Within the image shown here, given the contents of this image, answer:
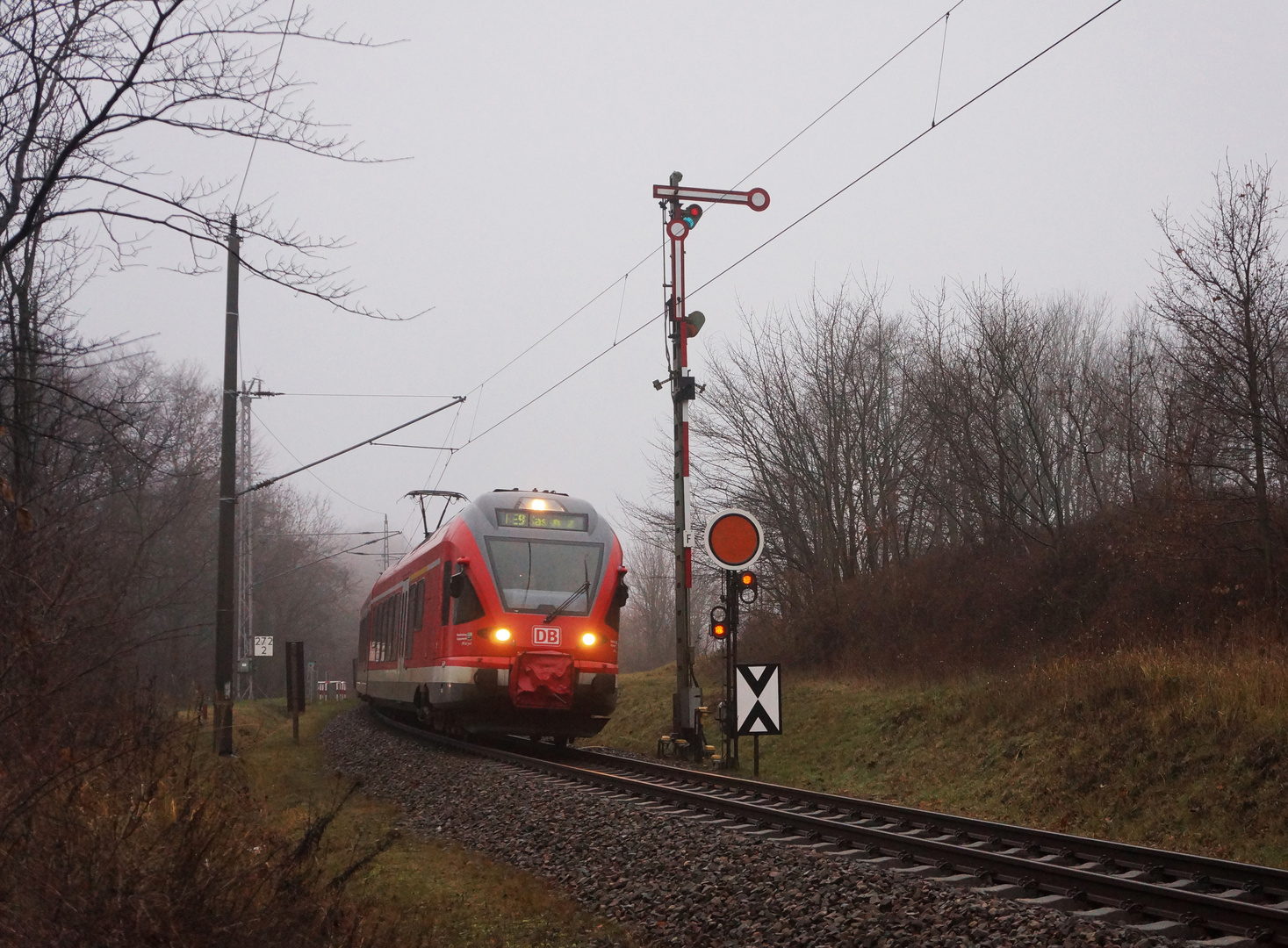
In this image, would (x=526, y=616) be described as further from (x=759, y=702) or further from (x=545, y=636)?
(x=759, y=702)

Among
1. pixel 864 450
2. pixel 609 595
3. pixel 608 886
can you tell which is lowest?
pixel 608 886

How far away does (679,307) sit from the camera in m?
18.0

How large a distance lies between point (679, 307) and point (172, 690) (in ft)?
33.0

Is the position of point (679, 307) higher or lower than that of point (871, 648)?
higher

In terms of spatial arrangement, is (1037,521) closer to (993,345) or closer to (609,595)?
(993,345)

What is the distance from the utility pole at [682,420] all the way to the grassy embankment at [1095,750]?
1.30 metres

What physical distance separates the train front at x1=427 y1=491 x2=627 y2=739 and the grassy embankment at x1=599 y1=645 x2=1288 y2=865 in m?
2.99

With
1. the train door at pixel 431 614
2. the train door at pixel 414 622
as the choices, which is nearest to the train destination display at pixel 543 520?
the train door at pixel 431 614

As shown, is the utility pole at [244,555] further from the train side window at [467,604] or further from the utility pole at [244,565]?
the train side window at [467,604]

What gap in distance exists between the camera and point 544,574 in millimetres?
16422

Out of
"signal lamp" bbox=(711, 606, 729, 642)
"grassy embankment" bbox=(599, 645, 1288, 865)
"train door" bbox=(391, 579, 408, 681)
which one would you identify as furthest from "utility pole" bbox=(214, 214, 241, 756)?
"grassy embankment" bbox=(599, 645, 1288, 865)

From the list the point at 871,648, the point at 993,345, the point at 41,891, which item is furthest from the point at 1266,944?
the point at 993,345

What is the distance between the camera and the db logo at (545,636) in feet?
52.3

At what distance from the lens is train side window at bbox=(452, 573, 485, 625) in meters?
16.0
